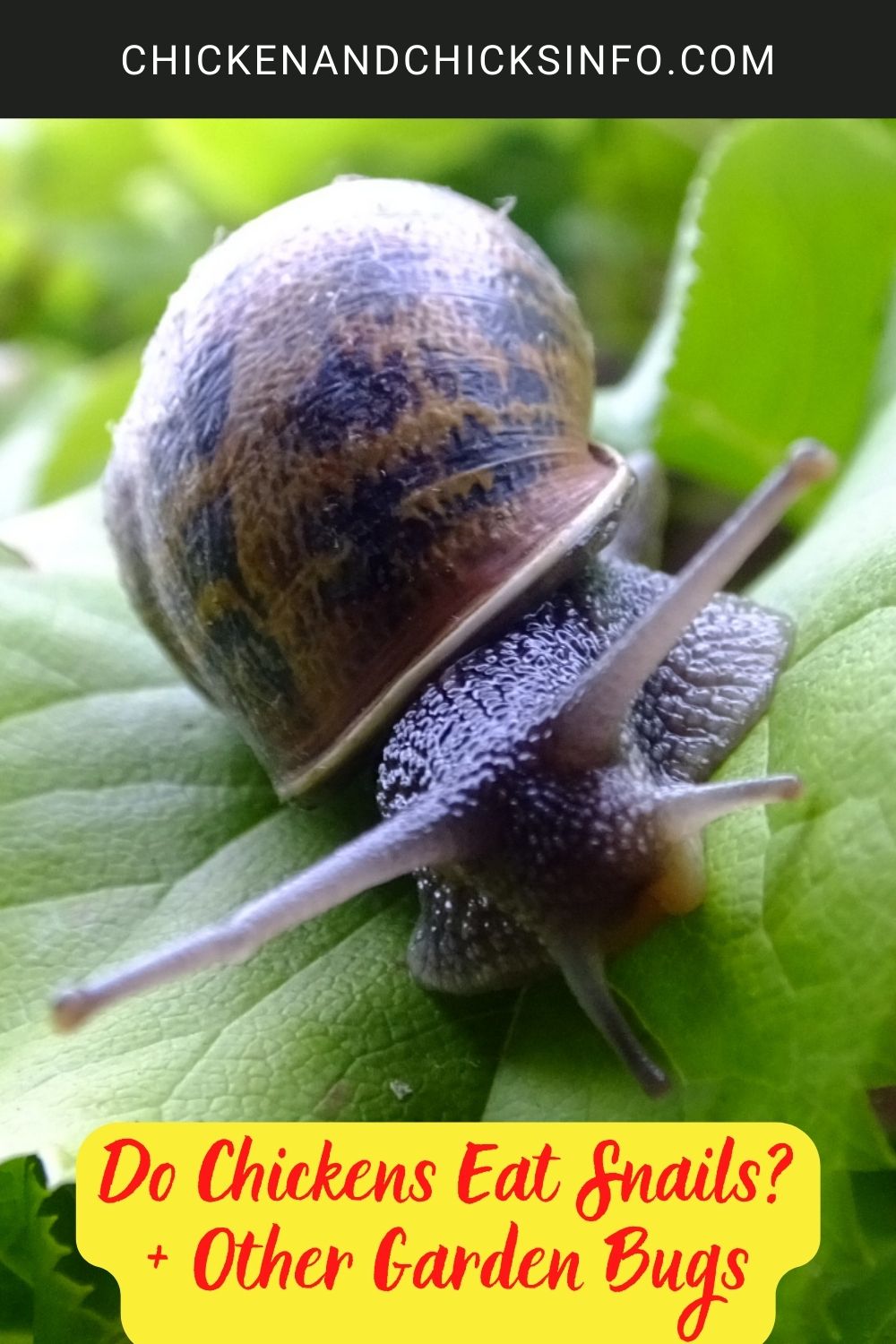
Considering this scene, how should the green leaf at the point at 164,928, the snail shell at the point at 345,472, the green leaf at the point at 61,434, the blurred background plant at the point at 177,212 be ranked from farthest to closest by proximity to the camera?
the blurred background plant at the point at 177,212 → the green leaf at the point at 61,434 → the snail shell at the point at 345,472 → the green leaf at the point at 164,928

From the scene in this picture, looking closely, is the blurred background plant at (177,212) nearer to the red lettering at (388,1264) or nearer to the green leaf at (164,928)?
the green leaf at (164,928)

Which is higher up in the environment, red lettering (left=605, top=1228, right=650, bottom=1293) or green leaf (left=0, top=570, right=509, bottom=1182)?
green leaf (left=0, top=570, right=509, bottom=1182)

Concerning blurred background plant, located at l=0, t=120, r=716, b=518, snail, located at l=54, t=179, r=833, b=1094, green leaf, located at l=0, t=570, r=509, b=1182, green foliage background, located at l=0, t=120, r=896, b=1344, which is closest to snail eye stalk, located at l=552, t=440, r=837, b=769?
snail, located at l=54, t=179, r=833, b=1094

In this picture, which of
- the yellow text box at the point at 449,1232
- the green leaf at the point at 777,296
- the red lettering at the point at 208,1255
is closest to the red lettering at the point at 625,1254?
the yellow text box at the point at 449,1232

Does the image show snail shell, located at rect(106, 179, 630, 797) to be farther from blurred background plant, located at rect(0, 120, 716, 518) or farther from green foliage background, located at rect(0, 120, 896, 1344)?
blurred background plant, located at rect(0, 120, 716, 518)

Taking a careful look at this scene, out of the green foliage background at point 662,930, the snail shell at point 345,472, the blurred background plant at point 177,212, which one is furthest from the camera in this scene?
the blurred background plant at point 177,212

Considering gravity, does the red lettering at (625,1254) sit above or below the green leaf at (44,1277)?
below

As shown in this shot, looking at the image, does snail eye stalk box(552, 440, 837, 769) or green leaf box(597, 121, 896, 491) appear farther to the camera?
green leaf box(597, 121, 896, 491)

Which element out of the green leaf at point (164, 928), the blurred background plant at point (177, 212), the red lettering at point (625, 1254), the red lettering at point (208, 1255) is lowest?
the red lettering at point (625, 1254)
